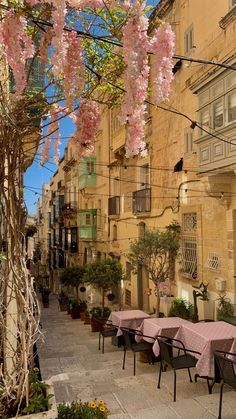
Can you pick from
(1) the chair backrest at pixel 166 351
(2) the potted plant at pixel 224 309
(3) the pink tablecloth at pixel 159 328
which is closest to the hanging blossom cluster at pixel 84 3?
(1) the chair backrest at pixel 166 351

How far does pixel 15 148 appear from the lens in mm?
3844

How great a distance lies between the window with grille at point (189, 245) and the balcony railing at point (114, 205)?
8331 millimetres

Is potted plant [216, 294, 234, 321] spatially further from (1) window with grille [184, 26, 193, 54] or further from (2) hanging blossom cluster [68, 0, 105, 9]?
(2) hanging blossom cluster [68, 0, 105, 9]

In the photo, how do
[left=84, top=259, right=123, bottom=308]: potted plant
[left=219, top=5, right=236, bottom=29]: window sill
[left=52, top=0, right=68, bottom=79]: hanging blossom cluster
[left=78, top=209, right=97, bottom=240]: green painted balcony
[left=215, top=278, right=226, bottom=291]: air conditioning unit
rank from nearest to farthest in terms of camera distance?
1. [left=52, top=0, right=68, bottom=79]: hanging blossom cluster
2. [left=219, top=5, right=236, bottom=29]: window sill
3. [left=215, top=278, right=226, bottom=291]: air conditioning unit
4. [left=84, top=259, right=123, bottom=308]: potted plant
5. [left=78, top=209, right=97, bottom=240]: green painted balcony

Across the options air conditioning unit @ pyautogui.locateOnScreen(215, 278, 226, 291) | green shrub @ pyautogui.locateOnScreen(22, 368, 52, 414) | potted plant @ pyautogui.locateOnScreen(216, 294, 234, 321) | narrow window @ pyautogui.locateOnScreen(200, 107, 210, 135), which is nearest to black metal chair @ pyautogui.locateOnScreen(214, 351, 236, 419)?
green shrub @ pyautogui.locateOnScreen(22, 368, 52, 414)

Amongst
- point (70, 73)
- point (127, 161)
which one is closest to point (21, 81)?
point (70, 73)

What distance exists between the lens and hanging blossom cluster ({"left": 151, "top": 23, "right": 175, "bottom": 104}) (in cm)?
362

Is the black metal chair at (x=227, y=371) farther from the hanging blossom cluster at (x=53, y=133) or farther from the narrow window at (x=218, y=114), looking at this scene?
the narrow window at (x=218, y=114)

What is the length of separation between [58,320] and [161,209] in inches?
272

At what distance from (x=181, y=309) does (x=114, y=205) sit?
10599mm

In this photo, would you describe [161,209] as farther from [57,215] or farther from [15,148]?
[57,215]

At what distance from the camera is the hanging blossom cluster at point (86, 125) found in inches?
164

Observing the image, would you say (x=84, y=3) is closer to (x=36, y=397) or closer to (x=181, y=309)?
(x=36, y=397)

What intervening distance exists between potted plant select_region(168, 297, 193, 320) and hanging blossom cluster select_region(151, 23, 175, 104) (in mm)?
10455
